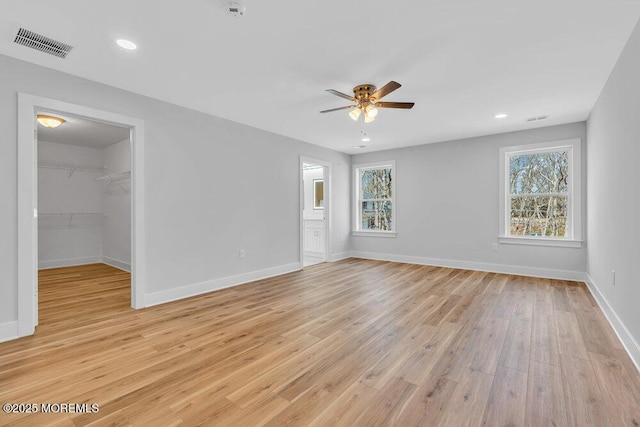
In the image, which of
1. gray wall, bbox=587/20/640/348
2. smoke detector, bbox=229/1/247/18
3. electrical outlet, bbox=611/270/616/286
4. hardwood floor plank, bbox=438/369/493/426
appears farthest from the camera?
electrical outlet, bbox=611/270/616/286

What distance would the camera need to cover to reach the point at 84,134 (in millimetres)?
5387

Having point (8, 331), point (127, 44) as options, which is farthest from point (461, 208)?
point (8, 331)

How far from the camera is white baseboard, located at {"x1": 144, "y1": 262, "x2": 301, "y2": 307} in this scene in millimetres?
3590

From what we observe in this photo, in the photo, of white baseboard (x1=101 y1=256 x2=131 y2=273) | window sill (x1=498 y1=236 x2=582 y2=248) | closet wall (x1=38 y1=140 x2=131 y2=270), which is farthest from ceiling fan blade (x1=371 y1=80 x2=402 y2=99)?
white baseboard (x1=101 y1=256 x2=131 y2=273)

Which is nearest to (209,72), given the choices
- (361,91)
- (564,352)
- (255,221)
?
(361,91)

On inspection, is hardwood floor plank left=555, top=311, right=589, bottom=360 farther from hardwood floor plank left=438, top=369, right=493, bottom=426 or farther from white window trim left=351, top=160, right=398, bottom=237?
white window trim left=351, top=160, right=398, bottom=237

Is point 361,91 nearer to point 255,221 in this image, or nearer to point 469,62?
point 469,62

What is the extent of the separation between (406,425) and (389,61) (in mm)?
2739

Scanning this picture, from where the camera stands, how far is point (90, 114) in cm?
Answer: 309

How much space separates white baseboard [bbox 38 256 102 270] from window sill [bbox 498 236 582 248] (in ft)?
27.3

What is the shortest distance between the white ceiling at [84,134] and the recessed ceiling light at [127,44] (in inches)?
103

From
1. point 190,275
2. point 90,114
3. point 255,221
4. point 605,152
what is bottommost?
point 190,275

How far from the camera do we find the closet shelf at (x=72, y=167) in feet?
19.3

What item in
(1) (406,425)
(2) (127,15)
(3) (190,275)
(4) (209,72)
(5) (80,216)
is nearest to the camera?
(1) (406,425)
